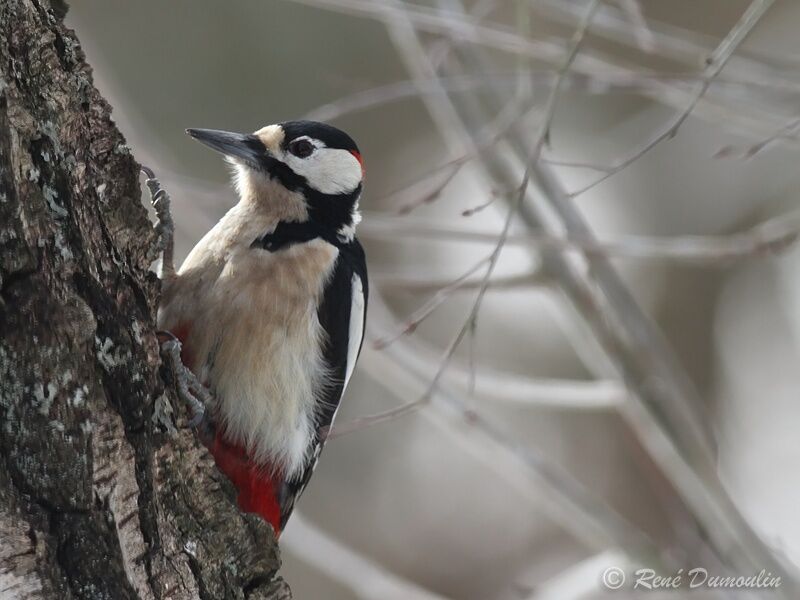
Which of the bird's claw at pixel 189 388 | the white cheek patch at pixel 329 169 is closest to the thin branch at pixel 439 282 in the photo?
the white cheek patch at pixel 329 169

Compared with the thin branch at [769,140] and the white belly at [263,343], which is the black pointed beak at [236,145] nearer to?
the white belly at [263,343]

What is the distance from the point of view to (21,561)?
1.92m

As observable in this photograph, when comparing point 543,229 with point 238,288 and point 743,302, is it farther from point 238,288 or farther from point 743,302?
point 743,302

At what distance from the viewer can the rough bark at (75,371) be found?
1964mm

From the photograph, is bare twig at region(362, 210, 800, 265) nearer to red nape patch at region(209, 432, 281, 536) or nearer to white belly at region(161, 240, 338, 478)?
white belly at region(161, 240, 338, 478)

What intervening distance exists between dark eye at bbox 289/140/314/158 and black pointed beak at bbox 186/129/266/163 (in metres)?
0.10

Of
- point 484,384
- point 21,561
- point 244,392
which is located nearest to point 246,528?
point 21,561


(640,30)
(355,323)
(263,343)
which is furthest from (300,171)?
(640,30)

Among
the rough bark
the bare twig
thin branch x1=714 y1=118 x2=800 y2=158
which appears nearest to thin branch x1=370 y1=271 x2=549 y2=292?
the bare twig

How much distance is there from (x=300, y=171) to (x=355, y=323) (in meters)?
0.50

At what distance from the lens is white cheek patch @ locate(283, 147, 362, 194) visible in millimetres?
3545

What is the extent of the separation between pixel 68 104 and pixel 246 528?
0.91 m

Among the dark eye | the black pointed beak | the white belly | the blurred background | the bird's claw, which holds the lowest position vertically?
the bird's claw

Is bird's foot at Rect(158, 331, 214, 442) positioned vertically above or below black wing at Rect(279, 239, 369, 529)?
below
